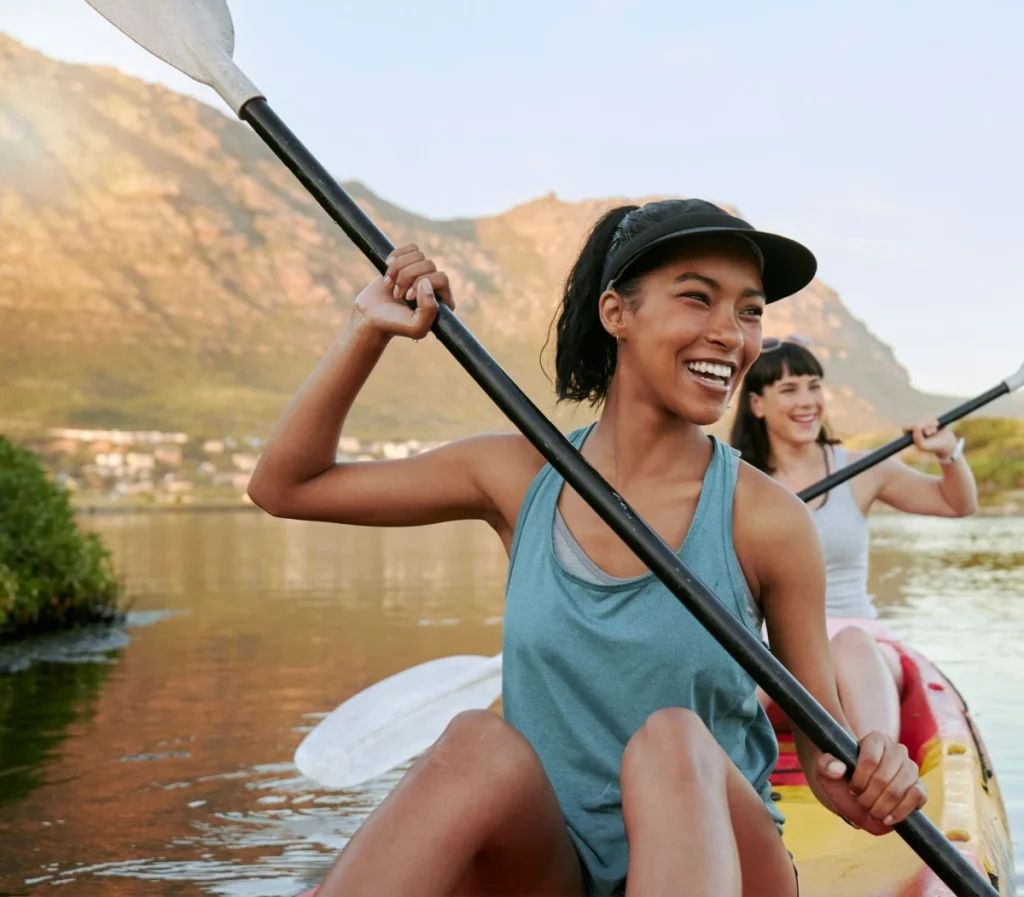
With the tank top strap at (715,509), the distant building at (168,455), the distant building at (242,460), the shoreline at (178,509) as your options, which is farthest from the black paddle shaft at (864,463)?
the distant building at (168,455)

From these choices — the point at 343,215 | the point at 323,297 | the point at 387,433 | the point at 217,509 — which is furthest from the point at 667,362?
the point at 323,297

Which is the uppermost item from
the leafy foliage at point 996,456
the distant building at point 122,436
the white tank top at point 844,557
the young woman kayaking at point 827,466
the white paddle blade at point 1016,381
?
the white paddle blade at point 1016,381

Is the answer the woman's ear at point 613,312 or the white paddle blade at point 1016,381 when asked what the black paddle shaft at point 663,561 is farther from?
the white paddle blade at point 1016,381

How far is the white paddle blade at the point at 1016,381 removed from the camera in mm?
5910

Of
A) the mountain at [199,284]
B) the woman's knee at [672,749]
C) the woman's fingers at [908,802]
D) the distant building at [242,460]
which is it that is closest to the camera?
the woman's knee at [672,749]

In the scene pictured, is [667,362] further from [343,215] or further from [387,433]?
[387,433]

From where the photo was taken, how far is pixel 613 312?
2.38 meters

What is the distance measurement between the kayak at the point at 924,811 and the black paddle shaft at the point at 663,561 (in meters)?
0.49

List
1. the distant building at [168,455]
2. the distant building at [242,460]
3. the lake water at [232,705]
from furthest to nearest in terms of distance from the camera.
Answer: the distant building at [168,455] → the distant building at [242,460] → the lake water at [232,705]

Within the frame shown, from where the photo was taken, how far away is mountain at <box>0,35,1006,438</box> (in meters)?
123

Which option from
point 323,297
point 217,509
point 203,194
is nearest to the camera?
point 217,509

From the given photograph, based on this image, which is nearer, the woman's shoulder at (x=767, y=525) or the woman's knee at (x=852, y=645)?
the woman's shoulder at (x=767, y=525)

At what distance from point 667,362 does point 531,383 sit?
149m

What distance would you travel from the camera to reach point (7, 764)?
630 cm
